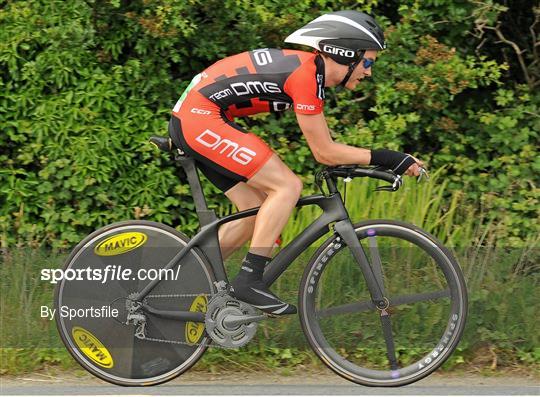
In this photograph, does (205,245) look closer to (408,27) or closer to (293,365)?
(293,365)

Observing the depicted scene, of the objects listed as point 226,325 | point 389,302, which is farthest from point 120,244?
point 389,302

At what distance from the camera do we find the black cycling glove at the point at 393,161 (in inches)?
229

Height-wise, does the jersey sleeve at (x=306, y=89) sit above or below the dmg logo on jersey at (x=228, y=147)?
above

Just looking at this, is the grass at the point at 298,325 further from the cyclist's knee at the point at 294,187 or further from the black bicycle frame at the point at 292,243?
the cyclist's knee at the point at 294,187

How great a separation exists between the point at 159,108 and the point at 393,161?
2.85 meters

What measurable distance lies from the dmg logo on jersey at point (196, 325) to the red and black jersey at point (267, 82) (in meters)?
1.01

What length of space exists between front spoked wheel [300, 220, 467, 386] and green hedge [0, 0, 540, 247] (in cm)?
197

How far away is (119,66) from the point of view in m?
8.15

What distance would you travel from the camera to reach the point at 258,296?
5883mm

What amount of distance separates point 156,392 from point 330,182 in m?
1.43

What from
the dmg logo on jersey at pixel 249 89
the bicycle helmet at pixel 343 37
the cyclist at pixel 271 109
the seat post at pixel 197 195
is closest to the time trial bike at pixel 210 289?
the seat post at pixel 197 195

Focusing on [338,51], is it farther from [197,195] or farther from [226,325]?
[226,325]

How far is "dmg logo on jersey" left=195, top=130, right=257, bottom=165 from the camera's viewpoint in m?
5.79

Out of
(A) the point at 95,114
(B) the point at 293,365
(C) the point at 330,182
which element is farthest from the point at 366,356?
(A) the point at 95,114
